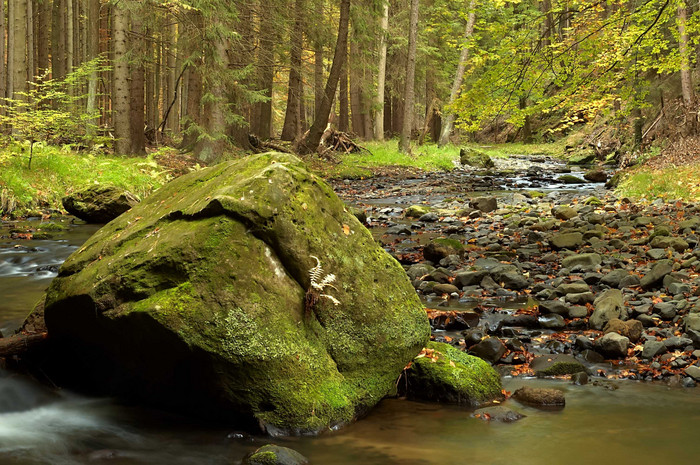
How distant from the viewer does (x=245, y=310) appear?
3.54 m

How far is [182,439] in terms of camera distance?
3.53m

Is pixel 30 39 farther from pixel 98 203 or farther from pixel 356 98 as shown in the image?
pixel 98 203

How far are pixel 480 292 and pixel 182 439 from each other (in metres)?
4.32

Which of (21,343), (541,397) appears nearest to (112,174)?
(21,343)

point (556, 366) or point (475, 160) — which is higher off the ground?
point (475, 160)

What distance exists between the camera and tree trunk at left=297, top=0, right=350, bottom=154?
66.5ft

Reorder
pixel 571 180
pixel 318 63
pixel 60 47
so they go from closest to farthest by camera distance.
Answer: pixel 571 180, pixel 60 47, pixel 318 63

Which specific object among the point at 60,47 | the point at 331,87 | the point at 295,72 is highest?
the point at 60,47

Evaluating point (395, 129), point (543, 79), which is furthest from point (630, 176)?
point (395, 129)

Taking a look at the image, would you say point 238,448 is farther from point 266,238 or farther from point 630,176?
point 630,176

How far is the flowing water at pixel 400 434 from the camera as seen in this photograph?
341 cm

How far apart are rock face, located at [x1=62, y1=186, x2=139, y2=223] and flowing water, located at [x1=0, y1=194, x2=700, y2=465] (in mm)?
7385

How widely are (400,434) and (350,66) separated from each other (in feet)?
76.3

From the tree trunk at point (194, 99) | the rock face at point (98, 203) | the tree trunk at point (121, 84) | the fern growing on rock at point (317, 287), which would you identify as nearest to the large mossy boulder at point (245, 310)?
the fern growing on rock at point (317, 287)
